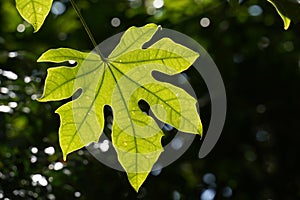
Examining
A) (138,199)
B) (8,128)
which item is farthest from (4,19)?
(138,199)

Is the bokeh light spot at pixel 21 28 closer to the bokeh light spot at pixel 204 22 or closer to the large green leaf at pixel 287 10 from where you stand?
the bokeh light spot at pixel 204 22

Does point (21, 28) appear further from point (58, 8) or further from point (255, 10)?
point (255, 10)

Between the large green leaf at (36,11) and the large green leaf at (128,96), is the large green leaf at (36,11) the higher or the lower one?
the higher one

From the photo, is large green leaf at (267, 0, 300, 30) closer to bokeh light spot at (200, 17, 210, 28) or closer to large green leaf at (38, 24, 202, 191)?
large green leaf at (38, 24, 202, 191)

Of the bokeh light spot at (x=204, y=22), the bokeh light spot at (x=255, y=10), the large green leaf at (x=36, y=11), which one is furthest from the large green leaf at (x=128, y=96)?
the bokeh light spot at (x=255, y=10)

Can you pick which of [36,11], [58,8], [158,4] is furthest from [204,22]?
[36,11]

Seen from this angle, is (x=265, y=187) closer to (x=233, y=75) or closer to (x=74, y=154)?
(x=233, y=75)

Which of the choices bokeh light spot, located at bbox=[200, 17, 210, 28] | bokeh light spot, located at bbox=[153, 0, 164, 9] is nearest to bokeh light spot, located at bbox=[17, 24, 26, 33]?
bokeh light spot, located at bbox=[153, 0, 164, 9]
